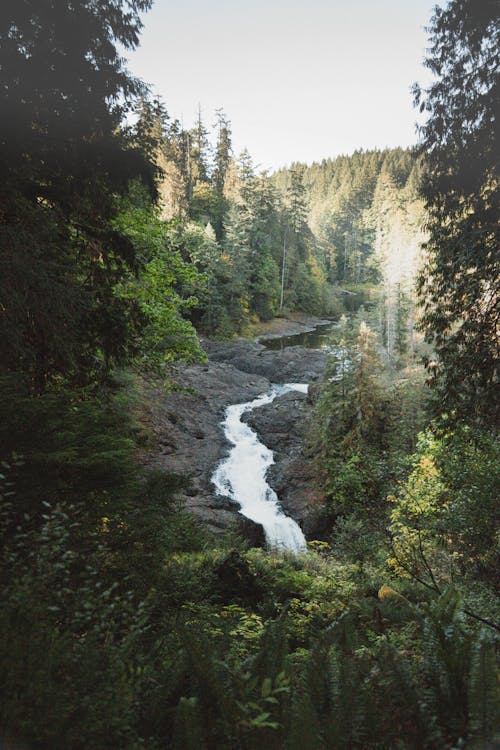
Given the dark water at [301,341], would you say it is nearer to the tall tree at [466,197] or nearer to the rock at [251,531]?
the rock at [251,531]

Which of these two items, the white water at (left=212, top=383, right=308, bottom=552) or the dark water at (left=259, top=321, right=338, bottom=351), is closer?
the white water at (left=212, top=383, right=308, bottom=552)

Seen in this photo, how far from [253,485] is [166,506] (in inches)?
445

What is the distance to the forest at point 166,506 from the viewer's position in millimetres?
2160

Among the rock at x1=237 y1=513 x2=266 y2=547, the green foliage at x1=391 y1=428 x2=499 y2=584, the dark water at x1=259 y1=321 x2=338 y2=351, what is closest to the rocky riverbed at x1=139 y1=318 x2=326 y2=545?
the rock at x1=237 y1=513 x2=266 y2=547

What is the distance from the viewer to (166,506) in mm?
4801

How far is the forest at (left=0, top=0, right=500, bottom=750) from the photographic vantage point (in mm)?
2160

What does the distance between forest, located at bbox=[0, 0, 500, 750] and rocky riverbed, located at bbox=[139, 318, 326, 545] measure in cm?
111

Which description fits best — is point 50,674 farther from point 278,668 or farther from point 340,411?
point 340,411

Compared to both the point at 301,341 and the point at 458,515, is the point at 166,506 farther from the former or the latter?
the point at 301,341

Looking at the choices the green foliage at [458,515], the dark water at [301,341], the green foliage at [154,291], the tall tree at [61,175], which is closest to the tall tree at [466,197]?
the green foliage at [458,515]

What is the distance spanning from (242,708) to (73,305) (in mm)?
4613

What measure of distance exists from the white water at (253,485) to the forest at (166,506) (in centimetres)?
82

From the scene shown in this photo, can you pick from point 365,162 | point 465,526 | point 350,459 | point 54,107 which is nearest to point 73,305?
point 54,107

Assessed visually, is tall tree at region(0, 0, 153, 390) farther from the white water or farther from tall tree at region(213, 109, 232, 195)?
tall tree at region(213, 109, 232, 195)
